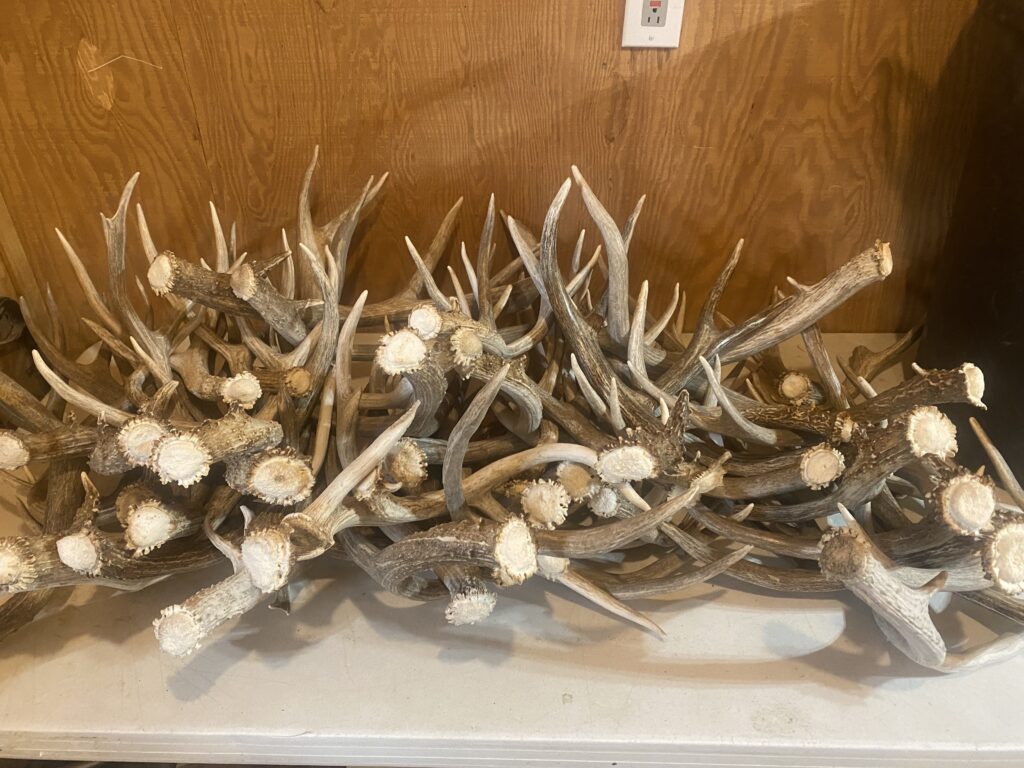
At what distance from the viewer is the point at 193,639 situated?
82cm

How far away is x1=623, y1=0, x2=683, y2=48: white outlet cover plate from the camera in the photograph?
3.50ft

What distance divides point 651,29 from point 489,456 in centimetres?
68

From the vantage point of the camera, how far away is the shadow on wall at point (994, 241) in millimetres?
1021

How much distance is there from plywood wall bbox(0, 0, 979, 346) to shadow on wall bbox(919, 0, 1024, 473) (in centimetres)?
6

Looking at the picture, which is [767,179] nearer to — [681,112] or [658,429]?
[681,112]

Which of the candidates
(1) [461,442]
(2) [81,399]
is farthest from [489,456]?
(2) [81,399]

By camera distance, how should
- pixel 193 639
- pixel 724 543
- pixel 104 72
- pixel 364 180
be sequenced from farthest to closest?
pixel 364 180 → pixel 104 72 → pixel 724 543 → pixel 193 639

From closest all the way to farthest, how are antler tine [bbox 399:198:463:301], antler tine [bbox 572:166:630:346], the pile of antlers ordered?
the pile of antlers, antler tine [bbox 572:166:630:346], antler tine [bbox 399:198:463:301]

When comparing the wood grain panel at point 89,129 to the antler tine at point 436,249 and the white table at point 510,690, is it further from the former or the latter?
the white table at point 510,690

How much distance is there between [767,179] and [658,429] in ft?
1.92

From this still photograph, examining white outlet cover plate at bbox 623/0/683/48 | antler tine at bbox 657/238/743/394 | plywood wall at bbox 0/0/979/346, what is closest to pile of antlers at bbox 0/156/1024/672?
antler tine at bbox 657/238/743/394

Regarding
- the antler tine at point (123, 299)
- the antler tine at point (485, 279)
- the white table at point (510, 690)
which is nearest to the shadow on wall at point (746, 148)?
the antler tine at point (485, 279)

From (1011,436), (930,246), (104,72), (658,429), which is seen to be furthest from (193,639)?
(930,246)

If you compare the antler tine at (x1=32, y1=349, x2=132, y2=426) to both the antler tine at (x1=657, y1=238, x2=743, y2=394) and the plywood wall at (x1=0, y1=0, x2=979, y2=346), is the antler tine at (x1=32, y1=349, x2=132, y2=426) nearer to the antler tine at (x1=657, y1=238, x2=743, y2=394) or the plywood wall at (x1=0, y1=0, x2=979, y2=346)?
the plywood wall at (x1=0, y1=0, x2=979, y2=346)
